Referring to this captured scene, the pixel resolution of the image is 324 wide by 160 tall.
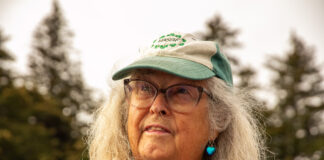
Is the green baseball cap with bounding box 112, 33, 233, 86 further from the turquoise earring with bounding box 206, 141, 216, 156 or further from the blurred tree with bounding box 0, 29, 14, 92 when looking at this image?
the blurred tree with bounding box 0, 29, 14, 92

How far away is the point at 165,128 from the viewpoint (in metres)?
1.94

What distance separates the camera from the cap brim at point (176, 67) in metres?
1.86

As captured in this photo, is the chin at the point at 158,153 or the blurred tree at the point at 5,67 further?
the blurred tree at the point at 5,67

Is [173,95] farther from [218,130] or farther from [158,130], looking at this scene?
[218,130]

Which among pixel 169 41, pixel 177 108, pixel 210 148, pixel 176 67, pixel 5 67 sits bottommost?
pixel 5 67

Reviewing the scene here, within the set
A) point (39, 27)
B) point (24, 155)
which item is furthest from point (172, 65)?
point (39, 27)

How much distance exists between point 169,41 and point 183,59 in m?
0.18

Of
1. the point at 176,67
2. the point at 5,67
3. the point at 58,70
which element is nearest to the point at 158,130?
the point at 176,67

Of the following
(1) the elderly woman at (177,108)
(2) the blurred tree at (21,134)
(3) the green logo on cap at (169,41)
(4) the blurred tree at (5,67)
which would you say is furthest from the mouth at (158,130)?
(4) the blurred tree at (5,67)

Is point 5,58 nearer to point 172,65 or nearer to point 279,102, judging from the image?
point 279,102

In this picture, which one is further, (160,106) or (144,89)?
(144,89)

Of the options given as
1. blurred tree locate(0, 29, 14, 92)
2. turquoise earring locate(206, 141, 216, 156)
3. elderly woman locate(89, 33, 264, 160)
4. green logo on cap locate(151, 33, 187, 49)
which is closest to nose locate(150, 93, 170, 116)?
elderly woman locate(89, 33, 264, 160)

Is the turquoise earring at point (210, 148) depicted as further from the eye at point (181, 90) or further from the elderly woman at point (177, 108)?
the eye at point (181, 90)

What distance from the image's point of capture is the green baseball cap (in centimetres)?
188
